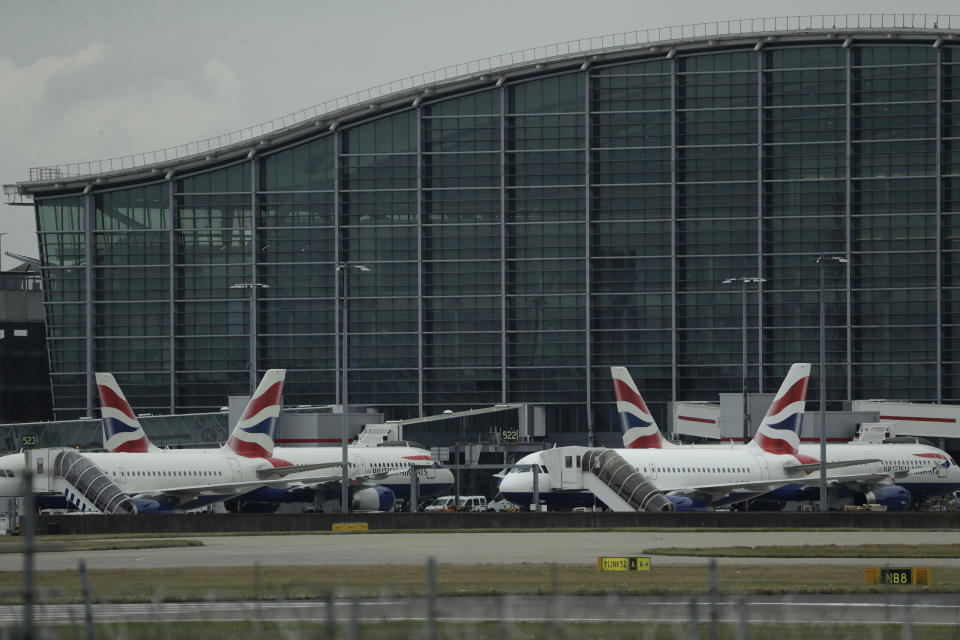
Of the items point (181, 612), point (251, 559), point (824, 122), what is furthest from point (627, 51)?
point (181, 612)

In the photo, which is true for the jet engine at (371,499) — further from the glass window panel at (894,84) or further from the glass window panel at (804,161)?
the glass window panel at (894,84)

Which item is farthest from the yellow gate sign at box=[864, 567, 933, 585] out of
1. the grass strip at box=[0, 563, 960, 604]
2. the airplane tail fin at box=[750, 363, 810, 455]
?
the airplane tail fin at box=[750, 363, 810, 455]

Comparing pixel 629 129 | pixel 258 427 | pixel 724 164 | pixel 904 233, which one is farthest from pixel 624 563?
pixel 904 233

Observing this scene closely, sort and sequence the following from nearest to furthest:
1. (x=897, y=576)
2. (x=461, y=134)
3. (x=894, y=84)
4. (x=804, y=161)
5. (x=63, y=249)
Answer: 1. (x=897, y=576)
2. (x=894, y=84)
3. (x=804, y=161)
4. (x=461, y=134)
5. (x=63, y=249)

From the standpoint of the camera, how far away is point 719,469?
82.8m

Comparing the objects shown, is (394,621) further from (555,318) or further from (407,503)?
(555,318)

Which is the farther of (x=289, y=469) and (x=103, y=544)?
(x=289, y=469)

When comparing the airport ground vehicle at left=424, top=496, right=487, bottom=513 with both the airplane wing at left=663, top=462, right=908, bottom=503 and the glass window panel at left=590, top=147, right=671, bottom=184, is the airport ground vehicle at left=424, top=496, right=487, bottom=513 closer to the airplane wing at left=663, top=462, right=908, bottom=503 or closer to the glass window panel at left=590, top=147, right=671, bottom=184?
the airplane wing at left=663, top=462, right=908, bottom=503

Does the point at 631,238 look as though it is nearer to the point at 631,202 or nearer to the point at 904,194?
the point at 631,202

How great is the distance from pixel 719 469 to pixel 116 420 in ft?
113

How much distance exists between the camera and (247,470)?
81.8 m

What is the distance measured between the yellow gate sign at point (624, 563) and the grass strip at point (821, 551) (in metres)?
8.57

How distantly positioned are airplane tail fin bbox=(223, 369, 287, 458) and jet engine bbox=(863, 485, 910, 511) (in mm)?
38036

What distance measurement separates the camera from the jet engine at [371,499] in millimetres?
94188
